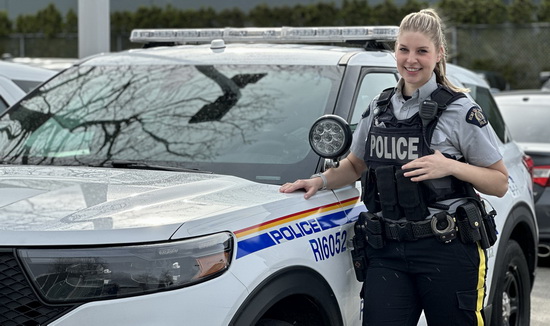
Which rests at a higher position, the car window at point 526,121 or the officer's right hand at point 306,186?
the officer's right hand at point 306,186

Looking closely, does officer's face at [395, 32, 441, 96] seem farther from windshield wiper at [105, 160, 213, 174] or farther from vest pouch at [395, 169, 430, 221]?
windshield wiper at [105, 160, 213, 174]

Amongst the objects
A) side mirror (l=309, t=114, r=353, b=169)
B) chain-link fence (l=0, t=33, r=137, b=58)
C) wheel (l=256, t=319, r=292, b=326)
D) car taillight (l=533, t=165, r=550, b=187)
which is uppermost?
→ side mirror (l=309, t=114, r=353, b=169)

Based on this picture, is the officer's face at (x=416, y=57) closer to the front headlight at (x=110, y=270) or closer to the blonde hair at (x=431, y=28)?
the blonde hair at (x=431, y=28)

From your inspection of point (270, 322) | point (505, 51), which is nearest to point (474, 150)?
point (270, 322)

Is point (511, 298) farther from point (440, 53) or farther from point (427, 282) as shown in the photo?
point (440, 53)

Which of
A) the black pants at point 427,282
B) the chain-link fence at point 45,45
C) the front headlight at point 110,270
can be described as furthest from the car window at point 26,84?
the chain-link fence at point 45,45

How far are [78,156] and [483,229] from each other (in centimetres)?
170

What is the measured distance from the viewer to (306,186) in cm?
329

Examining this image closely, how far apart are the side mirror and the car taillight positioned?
4.49 metres

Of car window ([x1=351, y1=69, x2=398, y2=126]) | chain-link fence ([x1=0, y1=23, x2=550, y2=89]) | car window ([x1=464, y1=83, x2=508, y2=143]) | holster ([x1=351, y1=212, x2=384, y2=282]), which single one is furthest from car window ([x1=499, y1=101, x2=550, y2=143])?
chain-link fence ([x1=0, y1=23, x2=550, y2=89])

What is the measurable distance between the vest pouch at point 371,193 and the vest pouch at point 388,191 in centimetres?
6

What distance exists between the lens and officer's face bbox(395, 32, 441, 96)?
3.32 metres

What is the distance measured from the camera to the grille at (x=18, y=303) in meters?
2.50

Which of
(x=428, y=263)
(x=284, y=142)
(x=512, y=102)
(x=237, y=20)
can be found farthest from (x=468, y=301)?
(x=237, y=20)
